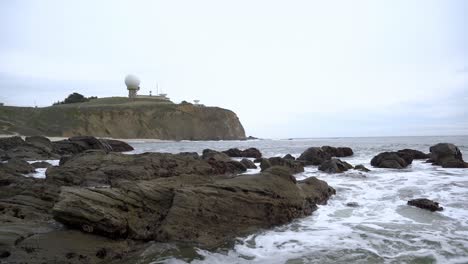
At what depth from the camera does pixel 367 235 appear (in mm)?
8242

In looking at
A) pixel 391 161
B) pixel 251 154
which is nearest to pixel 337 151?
pixel 251 154

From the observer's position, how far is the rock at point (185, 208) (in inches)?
295

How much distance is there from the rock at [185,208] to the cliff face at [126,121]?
69.5 metres

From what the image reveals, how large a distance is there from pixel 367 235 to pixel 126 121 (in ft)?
291

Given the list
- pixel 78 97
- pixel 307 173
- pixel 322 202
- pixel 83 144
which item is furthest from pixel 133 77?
pixel 322 202

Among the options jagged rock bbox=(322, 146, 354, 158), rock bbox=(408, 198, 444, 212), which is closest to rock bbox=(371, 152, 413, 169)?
jagged rock bbox=(322, 146, 354, 158)

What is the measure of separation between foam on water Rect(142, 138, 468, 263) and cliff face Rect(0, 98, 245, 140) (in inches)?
2791

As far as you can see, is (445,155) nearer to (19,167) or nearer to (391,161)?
(391,161)

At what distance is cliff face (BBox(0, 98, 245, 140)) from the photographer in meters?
79.1

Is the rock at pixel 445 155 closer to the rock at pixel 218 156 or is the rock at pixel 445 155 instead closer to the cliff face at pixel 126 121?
the rock at pixel 218 156

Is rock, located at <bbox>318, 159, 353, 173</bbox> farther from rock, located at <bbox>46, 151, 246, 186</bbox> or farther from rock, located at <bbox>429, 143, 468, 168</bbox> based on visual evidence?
rock, located at <bbox>429, 143, 468, 168</bbox>

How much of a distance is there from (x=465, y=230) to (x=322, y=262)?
399 centimetres

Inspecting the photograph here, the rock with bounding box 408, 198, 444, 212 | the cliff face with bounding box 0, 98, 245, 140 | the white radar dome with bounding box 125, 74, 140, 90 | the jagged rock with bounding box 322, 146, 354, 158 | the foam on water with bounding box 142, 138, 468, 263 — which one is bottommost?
the foam on water with bounding box 142, 138, 468, 263

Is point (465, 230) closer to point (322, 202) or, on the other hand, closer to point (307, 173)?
point (322, 202)
